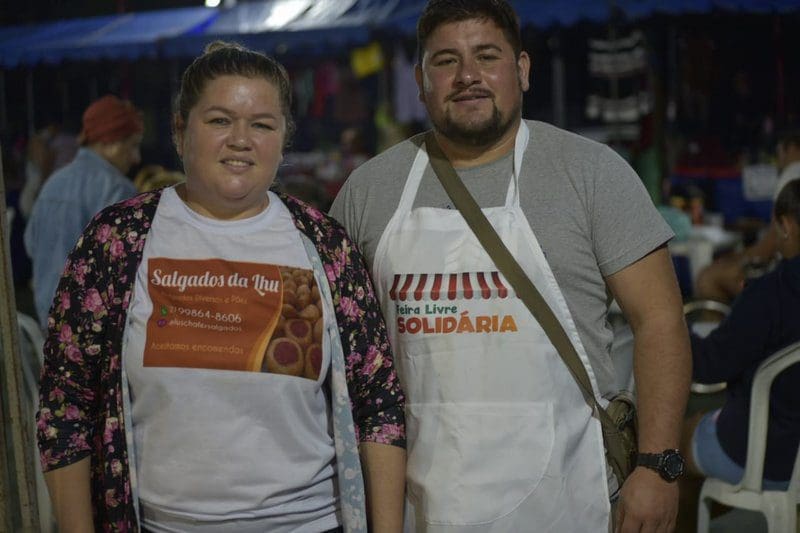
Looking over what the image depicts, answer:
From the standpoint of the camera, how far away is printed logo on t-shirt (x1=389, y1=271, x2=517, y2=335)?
7.86 feet

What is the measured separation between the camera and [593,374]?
2482 millimetres

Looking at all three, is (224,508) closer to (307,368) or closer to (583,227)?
(307,368)

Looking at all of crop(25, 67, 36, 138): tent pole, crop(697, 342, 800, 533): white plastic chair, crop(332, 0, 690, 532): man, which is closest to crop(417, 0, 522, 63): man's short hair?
crop(332, 0, 690, 532): man

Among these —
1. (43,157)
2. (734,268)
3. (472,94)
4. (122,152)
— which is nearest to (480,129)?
(472,94)

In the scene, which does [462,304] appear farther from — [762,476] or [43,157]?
[43,157]

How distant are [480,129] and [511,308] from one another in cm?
43

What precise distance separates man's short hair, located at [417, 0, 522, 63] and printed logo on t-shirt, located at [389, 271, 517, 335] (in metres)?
0.58

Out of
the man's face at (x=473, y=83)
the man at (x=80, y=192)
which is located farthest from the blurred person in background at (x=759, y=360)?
the man at (x=80, y=192)

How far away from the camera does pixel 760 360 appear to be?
12.3 ft

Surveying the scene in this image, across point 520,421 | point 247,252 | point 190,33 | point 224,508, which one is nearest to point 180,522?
point 224,508

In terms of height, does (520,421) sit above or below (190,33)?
below

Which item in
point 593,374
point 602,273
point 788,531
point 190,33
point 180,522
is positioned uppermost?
point 190,33

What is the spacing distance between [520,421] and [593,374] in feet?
0.75

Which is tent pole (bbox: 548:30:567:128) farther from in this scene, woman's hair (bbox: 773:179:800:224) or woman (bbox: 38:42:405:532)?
woman (bbox: 38:42:405:532)
